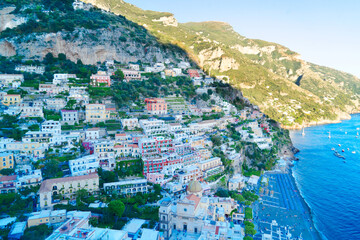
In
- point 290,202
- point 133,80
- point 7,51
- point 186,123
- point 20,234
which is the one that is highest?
point 7,51

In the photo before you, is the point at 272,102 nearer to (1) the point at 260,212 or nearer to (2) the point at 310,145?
(2) the point at 310,145

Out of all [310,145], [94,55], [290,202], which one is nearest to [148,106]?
[94,55]

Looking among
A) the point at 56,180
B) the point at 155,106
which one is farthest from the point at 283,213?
the point at 56,180

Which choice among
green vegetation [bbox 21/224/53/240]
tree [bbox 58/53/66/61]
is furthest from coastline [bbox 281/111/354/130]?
green vegetation [bbox 21/224/53/240]

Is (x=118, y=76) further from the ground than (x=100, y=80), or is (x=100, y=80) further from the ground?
(x=118, y=76)

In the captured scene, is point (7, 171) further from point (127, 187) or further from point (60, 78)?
point (60, 78)

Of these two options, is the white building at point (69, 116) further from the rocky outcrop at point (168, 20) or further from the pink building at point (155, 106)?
the rocky outcrop at point (168, 20)

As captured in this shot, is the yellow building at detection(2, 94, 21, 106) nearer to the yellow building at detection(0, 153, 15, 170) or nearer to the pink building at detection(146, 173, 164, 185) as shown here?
the yellow building at detection(0, 153, 15, 170)
